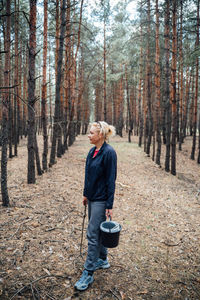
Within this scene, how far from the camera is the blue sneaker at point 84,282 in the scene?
2.75m

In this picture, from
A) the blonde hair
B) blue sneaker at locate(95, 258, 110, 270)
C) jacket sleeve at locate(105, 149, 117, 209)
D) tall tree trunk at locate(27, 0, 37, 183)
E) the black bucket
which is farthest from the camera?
tall tree trunk at locate(27, 0, 37, 183)

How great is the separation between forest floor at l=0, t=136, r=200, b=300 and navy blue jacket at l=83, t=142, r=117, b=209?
Answer: 133 cm

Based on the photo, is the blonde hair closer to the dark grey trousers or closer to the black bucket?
the dark grey trousers

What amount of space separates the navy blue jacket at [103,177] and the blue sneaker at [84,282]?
3.46 ft

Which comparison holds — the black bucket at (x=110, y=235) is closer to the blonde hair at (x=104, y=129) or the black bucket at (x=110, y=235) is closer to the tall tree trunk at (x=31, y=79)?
the blonde hair at (x=104, y=129)

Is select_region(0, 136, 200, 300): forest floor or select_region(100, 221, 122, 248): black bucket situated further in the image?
select_region(0, 136, 200, 300): forest floor

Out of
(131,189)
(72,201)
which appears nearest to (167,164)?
(131,189)

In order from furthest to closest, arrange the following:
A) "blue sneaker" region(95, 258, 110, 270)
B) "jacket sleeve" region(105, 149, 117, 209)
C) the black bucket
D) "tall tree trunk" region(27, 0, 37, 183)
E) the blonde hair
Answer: "tall tree trunk" region(27, 0, 37, 183), "blue sneaker" region(95, 258, 110, 270), the blonde hair, "jacket sleeve" region(105, 149, 117, 209), the black bucket

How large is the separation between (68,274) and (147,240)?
6.48 feet

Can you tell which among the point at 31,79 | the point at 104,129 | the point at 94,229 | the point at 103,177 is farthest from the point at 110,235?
the point at 31,79

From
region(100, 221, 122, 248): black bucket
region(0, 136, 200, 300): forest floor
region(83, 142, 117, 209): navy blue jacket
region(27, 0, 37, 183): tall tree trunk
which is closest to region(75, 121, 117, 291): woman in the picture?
region(83, 142, 117, 209): navy blue jacket

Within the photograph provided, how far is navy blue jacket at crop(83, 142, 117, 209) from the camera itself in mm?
2723

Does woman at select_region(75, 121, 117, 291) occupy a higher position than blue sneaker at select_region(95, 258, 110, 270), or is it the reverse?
woman at select_region(75, 121, 117, 291)

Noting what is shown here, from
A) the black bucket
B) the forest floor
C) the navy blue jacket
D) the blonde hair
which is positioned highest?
the blonde hair
